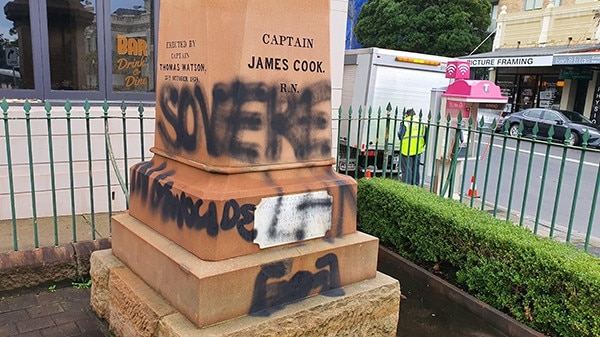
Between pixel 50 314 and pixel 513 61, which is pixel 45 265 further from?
pixel 513 61

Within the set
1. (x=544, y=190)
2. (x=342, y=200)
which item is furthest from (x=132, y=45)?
(x=544, y=190)

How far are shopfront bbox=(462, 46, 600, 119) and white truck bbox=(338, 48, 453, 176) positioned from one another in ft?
47.7

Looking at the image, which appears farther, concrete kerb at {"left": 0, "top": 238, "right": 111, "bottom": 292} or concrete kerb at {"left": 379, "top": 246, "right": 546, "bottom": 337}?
concrete kerb at {"left": 0, "top": 238, "right": 111, "bottom": 292}

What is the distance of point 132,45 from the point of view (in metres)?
5.84

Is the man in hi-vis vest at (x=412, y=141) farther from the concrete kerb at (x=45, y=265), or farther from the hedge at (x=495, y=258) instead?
the concrete kerb at (x=45, y=265)

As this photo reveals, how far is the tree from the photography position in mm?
26156

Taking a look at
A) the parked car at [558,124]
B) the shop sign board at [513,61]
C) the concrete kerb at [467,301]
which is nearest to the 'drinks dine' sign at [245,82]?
the concrete kerb at [467,301]

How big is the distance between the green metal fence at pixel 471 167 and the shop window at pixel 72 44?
3.16 meters

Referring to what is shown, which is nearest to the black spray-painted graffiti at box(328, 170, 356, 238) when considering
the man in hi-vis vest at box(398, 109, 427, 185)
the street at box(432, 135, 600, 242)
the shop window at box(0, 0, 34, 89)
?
the street at box(432, 135, 600, 242)

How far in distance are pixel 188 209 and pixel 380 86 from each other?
8002 millimetres

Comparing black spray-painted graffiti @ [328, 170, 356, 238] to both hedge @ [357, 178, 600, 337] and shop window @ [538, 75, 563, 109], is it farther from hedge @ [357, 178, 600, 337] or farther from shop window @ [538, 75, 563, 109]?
shop window @ [538, 75, 563, 109]

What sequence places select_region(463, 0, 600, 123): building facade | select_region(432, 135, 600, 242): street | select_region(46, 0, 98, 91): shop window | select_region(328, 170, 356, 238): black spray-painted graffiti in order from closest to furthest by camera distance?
select_region(328, 170, 356, 238): black spray-painted graffiti → select_region(46, 0, 98, 91): shop window → select_region(432, 135, 600, 242): street → select_region(463, 0, 600, 123): building facade

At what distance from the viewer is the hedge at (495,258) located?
311 cm

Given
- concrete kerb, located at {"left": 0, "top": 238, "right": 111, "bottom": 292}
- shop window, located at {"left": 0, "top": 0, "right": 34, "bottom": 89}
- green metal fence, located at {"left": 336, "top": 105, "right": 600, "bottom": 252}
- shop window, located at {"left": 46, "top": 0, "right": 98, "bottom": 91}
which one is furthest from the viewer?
shop window, located at {"left": 46, "top": 0, "right": 98, "bottom": 91}
